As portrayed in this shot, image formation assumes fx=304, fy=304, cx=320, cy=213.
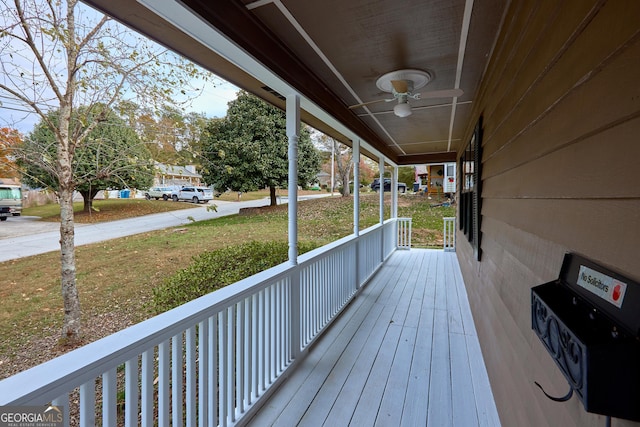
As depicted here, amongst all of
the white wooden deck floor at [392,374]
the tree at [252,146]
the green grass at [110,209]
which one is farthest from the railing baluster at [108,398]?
the tree at [252,146]

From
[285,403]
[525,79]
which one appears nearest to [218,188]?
[285,403]

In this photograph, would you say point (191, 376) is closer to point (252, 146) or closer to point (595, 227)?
point (595, 227)

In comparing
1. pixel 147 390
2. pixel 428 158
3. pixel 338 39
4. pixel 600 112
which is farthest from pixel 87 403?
pixel 428 158

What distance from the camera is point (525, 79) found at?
1.44 meters

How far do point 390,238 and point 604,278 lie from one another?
6.89 metres

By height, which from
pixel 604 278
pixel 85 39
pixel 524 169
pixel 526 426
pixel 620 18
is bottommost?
pixel 526 426

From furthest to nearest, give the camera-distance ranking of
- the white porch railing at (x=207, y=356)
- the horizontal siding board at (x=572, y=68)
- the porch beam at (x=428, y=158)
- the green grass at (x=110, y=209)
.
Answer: the porch beam at (x=428, y=158) < the green grass at (x=110, y=209) < the white porch railing at (x=207, y=356) < the horizontal siding board at (x=572, y=68)

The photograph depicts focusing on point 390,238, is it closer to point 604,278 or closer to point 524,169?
point 524,169

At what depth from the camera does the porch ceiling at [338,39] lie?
1647mm

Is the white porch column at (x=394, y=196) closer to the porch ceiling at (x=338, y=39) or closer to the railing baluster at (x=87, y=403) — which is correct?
the porch ceiling at (x=338, y=39)

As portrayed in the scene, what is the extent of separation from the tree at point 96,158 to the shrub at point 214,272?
4.60ft

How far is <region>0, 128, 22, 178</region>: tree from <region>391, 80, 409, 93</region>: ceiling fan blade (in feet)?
11.3

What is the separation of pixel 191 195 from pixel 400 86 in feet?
22.3

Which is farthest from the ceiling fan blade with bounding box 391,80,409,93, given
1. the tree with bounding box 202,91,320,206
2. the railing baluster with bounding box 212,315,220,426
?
the tree with bounding box 202,91,320,206
